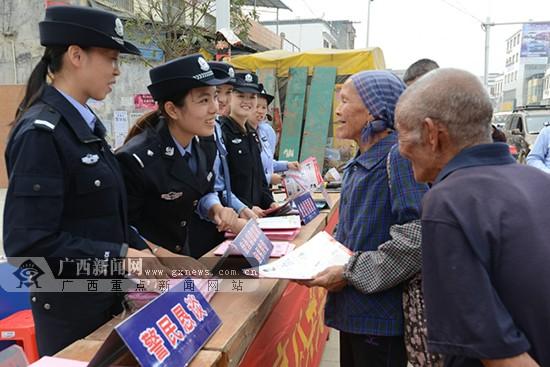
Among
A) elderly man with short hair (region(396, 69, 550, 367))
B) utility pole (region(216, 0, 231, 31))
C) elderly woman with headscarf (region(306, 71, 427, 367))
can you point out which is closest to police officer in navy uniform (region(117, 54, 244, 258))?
elderly woman with headscarf (region(306, 71, 427, 367))

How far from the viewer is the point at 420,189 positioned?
54.6 inches

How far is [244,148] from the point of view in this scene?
3.00m

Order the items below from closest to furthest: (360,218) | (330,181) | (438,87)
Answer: (438,87) < (360,218) < (330,181)

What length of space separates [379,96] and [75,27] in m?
1.02

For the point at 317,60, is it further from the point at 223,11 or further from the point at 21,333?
the point at 21,333

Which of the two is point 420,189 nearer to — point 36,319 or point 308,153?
point 36,319

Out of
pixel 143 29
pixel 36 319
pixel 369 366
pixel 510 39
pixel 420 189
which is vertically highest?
pixel 510 39

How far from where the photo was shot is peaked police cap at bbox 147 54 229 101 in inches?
70.1

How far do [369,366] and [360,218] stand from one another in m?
0.53

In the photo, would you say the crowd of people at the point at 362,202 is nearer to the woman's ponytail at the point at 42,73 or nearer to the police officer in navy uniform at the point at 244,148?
the woman's ponytail at the point at 42,73

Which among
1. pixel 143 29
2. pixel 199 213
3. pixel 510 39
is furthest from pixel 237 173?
pixel 510 39

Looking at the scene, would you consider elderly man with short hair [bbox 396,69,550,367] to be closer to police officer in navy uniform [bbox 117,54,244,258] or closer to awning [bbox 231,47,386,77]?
police officer in navy uniform [bbox 117,54,244,258]

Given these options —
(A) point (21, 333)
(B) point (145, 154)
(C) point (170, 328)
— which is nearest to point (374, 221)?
(C) point (170, 328)

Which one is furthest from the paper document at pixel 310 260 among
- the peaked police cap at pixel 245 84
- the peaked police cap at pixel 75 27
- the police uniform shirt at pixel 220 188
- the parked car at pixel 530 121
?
the parked car at pixel 530 121
